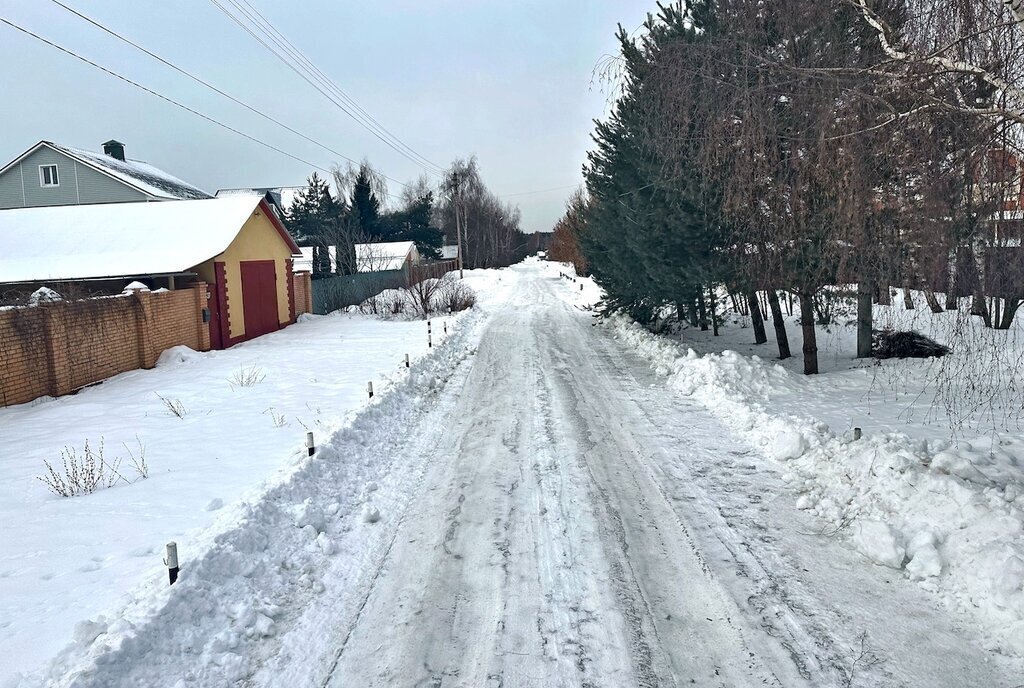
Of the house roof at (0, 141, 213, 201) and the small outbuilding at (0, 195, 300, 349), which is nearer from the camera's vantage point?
the small outbuilding at (0, 195, 300, 349)

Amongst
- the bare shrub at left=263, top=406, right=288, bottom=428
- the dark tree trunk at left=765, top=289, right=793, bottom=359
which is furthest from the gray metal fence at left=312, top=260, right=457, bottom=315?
the bare shrub at left=263, top=406, right=288, bottom=428

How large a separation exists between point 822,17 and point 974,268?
140 inches

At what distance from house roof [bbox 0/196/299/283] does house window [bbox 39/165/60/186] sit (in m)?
13.7

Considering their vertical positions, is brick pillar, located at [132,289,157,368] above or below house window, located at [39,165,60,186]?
below

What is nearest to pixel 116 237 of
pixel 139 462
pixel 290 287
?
pixel 290 287

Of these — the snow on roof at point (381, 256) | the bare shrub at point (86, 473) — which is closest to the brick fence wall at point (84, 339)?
the bare shrub at point (86, 473)

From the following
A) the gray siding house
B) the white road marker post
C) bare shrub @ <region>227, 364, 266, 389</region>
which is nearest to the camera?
the white road marker post

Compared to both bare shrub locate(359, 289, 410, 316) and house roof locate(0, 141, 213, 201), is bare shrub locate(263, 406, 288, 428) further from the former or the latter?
house roof locate(0, 141, 213, 201)

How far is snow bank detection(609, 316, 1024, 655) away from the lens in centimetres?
431

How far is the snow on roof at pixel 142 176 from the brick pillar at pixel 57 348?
26048mm

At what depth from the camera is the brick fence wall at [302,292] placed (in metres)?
27.4

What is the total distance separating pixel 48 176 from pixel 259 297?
21951mm

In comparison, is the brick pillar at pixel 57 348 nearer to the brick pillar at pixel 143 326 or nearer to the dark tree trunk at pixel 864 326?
the brick pillar at pixel 143 326

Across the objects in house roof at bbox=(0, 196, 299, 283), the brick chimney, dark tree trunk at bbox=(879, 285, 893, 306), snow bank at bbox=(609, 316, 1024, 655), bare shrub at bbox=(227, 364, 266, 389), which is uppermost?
the brick chimney
